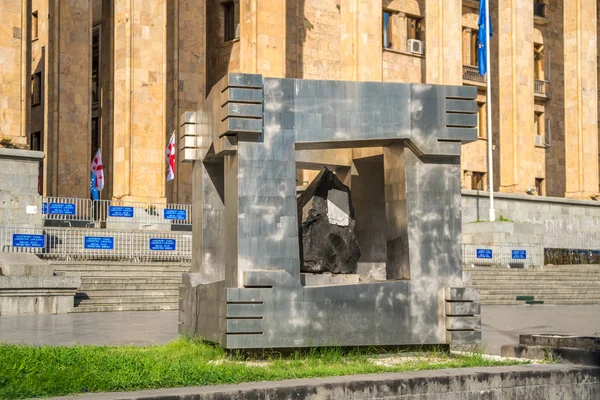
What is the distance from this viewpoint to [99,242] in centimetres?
2655

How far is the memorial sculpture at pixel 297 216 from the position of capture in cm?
1022

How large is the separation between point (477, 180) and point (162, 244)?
2405cm

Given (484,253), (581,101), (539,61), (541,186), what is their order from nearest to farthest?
(484,253)
(581,101)
(541,186)
(539,61)

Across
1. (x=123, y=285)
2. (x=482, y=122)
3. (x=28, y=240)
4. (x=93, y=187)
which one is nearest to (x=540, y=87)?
(x=482, y=122)

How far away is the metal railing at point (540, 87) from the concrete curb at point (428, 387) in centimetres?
4475

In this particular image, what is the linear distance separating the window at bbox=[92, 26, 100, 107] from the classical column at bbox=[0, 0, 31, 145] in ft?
42.8

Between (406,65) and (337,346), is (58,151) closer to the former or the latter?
(406,65)

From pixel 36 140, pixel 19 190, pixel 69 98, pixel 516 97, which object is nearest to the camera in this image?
pixel 19 190

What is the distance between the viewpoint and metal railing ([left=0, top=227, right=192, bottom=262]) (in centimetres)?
2434

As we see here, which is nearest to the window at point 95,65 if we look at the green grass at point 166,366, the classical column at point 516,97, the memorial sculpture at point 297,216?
the classical column at point 516,97

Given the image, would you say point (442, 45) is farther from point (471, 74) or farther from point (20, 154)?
point (20, 154)

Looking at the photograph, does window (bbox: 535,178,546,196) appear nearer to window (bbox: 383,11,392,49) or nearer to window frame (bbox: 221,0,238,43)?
window (bbox: 383,11,392,49)

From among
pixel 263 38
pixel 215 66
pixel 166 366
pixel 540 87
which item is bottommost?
pixel 166 366

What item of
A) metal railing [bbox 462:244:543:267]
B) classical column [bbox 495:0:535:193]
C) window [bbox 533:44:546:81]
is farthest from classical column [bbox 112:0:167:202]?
window [bbox 533:44:546:81]
